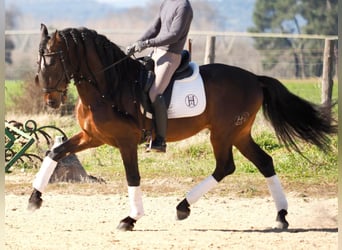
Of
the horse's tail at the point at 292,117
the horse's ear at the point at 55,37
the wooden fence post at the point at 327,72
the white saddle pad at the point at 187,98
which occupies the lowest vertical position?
the wooden fence post at the point at 327,72

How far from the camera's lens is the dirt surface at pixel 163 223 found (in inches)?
326

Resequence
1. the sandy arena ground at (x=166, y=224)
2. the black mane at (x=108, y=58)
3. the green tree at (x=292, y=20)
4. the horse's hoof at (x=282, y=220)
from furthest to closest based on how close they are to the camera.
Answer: the green tree at (x=292, y=20)
the horse's hoof at (x=282, y=220)
the black mane at (x=108, y=58)
the sandy arena ground at (x=166, y=224)

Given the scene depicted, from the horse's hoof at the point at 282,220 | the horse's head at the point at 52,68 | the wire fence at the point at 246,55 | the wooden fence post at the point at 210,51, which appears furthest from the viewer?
the wire fence at the point at 246,55

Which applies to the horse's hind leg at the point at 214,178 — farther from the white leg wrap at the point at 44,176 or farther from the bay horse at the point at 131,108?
the white leg wrap at the point at 44,176

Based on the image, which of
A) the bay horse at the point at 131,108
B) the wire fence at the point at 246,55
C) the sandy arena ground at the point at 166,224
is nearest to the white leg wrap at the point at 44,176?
the bay horse at the point at 131,108

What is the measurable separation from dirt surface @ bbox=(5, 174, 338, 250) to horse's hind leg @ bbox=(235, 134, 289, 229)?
182mm

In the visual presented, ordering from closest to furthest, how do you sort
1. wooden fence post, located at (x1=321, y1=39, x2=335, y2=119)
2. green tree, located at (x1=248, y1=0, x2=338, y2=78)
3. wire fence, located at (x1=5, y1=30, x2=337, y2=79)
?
wooden fence post, located at (x1=321, y1=39, x2=335, y2=119)
wire fence, located at (x1=5, y1=30, x2=337, y2=79)
green tree, located at (x1=248, y1=0, x2=338, y2=78)

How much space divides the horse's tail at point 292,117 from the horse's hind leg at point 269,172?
419mm

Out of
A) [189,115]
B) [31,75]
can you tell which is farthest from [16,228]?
[31,75]

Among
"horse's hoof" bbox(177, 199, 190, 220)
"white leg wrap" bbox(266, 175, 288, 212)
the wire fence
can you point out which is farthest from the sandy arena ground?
the wire fence

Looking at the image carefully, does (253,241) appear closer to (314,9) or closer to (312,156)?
(312,156)

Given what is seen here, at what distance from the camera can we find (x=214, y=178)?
9070mm

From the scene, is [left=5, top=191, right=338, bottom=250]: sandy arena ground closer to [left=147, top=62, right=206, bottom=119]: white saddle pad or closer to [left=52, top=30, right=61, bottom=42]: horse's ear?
[left=147, top=62, right=206, bottom=119]: white saddle pad

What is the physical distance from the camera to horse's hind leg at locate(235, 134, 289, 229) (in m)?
9.25
